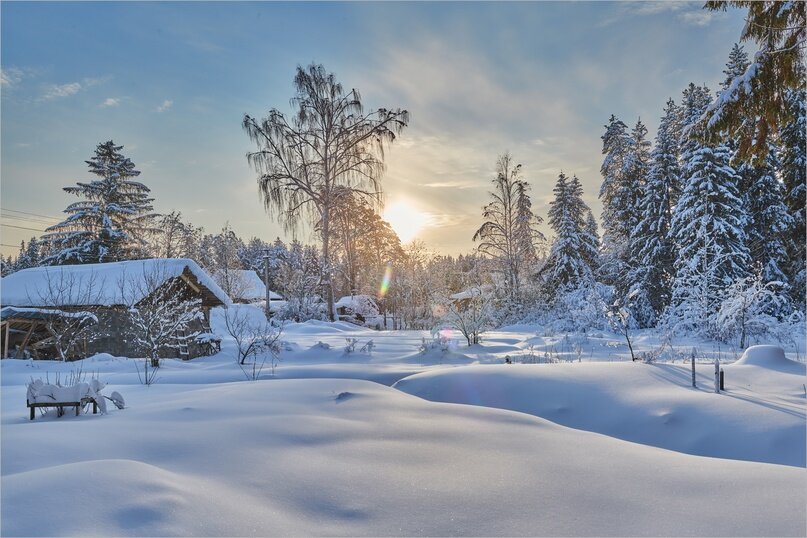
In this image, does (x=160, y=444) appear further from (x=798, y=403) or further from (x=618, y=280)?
(x=618, y=280)

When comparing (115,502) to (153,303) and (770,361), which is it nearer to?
(770,361)

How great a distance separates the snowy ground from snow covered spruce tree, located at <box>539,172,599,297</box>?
17416mm

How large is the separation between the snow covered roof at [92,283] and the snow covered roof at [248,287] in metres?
25.9

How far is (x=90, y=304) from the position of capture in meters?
12.9

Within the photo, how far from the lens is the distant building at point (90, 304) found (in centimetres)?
1283

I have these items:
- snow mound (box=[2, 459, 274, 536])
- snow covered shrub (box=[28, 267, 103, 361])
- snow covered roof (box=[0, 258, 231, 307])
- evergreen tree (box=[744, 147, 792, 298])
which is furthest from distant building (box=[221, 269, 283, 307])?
snow mound (box=[2, 459, 274, 536])

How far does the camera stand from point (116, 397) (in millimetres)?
5457

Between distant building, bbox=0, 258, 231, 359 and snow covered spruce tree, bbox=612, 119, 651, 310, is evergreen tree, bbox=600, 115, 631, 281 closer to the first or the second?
snow covered spruce tree, bbox=612, 119, 651, 310

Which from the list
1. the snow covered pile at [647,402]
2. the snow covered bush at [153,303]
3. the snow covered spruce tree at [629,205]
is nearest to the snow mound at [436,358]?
the snow covered pile at [647,402]

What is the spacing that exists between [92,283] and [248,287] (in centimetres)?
3176

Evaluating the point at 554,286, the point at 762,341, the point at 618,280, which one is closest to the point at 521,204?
the point at 554,286

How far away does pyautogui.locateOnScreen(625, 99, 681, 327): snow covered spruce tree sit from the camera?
20.2 meters

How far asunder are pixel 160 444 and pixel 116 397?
253 centimetres

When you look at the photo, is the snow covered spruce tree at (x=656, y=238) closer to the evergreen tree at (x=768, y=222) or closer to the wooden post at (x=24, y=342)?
the evergreen tree at (x=768, y=222)
